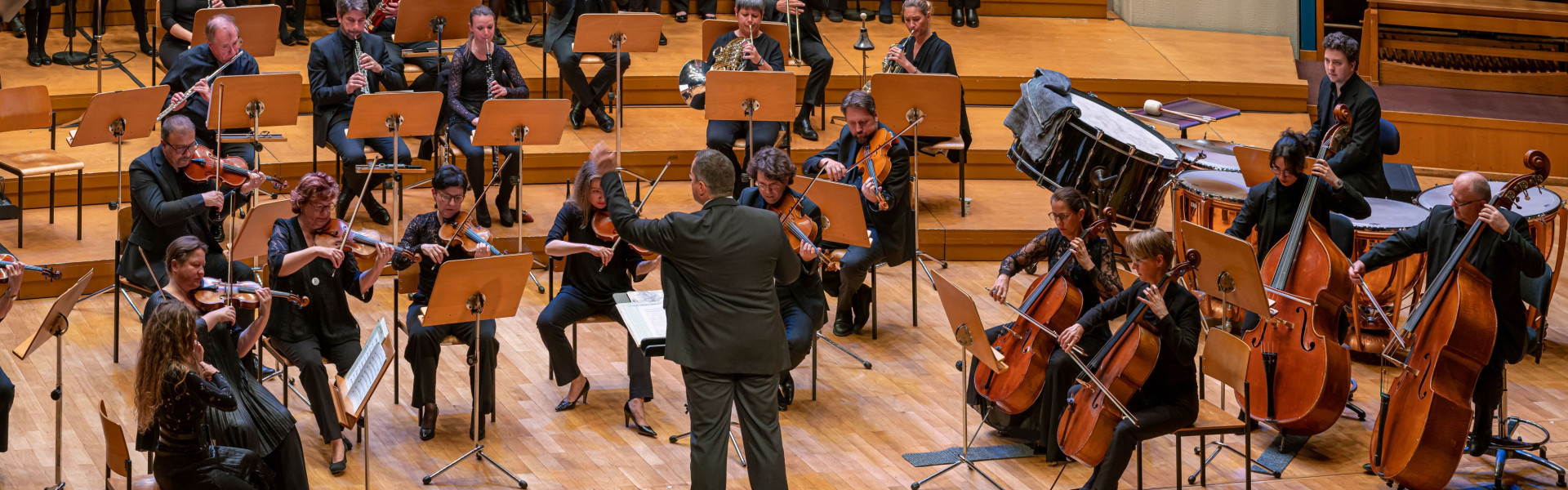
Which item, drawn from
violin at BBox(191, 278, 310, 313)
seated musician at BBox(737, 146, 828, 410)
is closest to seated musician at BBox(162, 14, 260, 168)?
violin at BBox(191, 278, 310, 313)

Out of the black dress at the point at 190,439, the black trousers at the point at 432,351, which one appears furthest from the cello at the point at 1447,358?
the black dress at the point at 190,439

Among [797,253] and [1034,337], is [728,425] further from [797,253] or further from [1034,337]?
[1034,337]

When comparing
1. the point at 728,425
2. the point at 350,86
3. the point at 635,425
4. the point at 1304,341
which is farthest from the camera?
the point at 350,86

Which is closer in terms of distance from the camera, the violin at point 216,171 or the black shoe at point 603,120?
the violin at point 216,171

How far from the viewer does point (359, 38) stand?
7066 millimetres

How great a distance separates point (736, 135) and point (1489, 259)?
11.4 ft

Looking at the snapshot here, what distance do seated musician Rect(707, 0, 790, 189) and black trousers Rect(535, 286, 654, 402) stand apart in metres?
1.73

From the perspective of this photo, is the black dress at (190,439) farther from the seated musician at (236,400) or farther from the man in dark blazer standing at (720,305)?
the man in dark blazer standing at (720,305)

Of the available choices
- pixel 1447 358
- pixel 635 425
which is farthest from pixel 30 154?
pixel 1447 358

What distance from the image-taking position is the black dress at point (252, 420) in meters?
4.24

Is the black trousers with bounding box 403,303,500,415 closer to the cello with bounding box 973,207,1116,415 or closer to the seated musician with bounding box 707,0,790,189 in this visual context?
the cello with bounding box 973,207,1116,415

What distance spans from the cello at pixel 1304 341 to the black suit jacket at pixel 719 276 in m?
1.64

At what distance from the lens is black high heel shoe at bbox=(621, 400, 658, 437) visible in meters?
5.38

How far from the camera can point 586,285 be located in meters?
5.53
